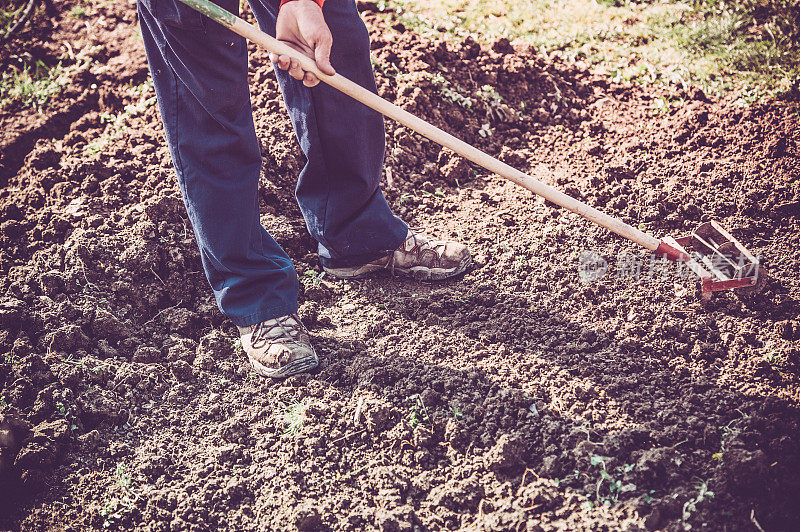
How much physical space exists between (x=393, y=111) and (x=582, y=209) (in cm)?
81

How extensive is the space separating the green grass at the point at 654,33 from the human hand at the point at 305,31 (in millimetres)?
2181

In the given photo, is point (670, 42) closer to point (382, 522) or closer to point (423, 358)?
point (423, 358)

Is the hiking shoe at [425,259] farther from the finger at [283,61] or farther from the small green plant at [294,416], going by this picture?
the finger at [283,61]

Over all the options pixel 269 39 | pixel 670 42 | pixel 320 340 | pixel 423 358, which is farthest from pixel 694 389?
pixel 670 42

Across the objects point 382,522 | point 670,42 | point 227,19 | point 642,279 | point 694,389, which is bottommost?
point 382,522

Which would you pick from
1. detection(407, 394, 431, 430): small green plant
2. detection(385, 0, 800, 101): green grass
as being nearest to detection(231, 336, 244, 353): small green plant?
detection(407, 394, 431, 430): small green plant

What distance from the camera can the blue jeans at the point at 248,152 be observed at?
2.03 m

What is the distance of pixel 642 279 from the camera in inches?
106

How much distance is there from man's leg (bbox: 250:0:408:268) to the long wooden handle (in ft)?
0.84

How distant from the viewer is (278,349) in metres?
2.45

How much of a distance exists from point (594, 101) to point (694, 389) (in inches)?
84.2

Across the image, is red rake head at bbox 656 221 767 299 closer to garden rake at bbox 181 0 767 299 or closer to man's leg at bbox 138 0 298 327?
garden rake at bbox 181 0 767 299

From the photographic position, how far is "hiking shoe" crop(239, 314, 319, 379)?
2455 mm
